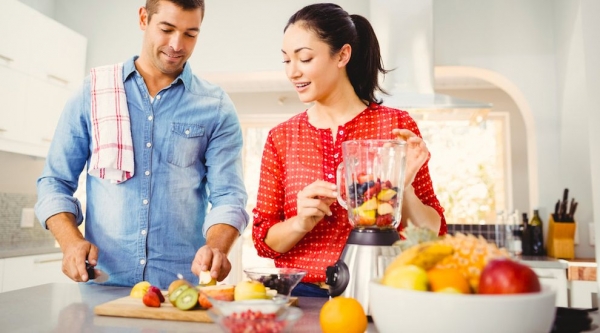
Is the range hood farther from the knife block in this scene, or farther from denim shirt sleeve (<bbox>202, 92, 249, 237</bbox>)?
denim shirt sleeve (<bbox>202, 92, 249, 237</bbox>)

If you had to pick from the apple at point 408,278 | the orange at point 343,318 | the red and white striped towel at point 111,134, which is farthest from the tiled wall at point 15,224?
the apple at point 408,278

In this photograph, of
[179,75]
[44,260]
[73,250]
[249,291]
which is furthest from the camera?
[44,260]

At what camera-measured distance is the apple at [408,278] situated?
2.10 ft

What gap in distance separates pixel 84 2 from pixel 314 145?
3242 mm

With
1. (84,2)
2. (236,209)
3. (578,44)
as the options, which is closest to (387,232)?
(236,209)

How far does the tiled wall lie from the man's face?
7.35 feet

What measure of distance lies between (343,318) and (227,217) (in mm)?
738

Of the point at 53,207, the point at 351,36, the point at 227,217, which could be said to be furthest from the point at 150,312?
the point at 351,36

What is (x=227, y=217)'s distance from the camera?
1451 mm

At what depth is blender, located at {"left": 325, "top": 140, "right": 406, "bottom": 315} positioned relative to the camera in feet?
3.00

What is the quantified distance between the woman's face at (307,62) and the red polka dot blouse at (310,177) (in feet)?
0.40

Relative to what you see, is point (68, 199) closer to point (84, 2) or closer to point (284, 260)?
point (284, 260)

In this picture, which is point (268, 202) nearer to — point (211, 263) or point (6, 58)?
point (211, 263)

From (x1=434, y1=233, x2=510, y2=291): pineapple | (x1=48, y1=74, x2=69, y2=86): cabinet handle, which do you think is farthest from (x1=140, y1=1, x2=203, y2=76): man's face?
(x1=48, y1=74, x2=69, y2=86): cabinet handle
